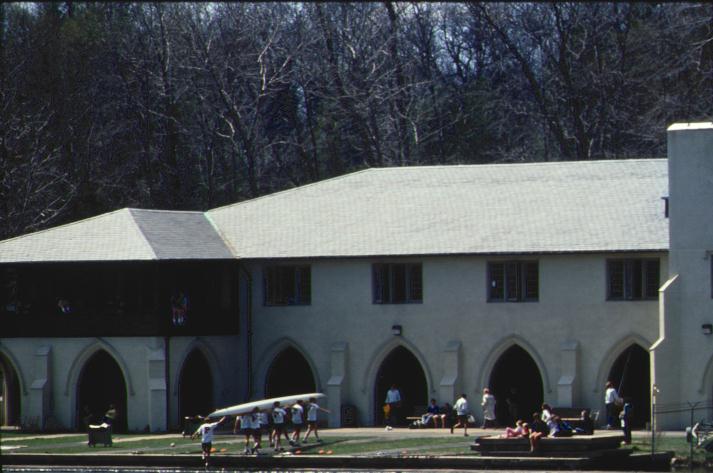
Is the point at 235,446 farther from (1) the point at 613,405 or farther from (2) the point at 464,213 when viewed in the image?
(2) the point at 464,213

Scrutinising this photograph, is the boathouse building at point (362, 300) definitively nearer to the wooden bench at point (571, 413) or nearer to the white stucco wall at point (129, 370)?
the white stucco wall at point (129, 370)

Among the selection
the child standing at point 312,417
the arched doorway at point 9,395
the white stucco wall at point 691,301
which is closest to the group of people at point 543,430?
the white stucco wall at point 691,301

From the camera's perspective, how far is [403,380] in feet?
190

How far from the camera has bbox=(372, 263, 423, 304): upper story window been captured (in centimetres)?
5702

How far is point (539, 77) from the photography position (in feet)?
272

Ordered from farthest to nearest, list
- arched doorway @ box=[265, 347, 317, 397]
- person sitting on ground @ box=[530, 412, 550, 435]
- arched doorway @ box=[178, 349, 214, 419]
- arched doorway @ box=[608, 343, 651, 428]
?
arched doorway @ box=[265, 347, 317, 397] < arched doorway @ box=[178, 349, 214, 419] < arched doorway @ box=[608, 343, 651, 428] < person sitting on ground @ box=[530, 412, 550, 435]

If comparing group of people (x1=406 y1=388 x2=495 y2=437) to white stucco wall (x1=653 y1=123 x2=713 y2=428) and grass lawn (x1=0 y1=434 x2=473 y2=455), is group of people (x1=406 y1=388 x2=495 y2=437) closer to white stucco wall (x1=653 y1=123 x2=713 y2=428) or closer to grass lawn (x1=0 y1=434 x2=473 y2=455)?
grass lawn (x1=0 y1=434 x2=473 y2=455)

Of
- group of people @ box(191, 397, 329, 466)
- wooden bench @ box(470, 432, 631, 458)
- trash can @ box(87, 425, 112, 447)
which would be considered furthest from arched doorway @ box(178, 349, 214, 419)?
wooden bench @ box(470, 432, 631, 458)

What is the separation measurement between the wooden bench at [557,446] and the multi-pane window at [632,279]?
350 inches

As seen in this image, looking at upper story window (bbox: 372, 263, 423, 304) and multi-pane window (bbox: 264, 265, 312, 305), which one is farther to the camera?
multi-pane window (bbox: 264, 265, 312, 305)

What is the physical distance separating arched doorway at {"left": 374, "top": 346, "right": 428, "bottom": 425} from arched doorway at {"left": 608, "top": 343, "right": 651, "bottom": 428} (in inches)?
230

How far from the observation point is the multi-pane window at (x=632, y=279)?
5447cm

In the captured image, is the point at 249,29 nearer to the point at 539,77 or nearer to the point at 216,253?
the point at 539,77

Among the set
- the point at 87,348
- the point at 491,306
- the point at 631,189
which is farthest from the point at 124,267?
the point at 631,189
